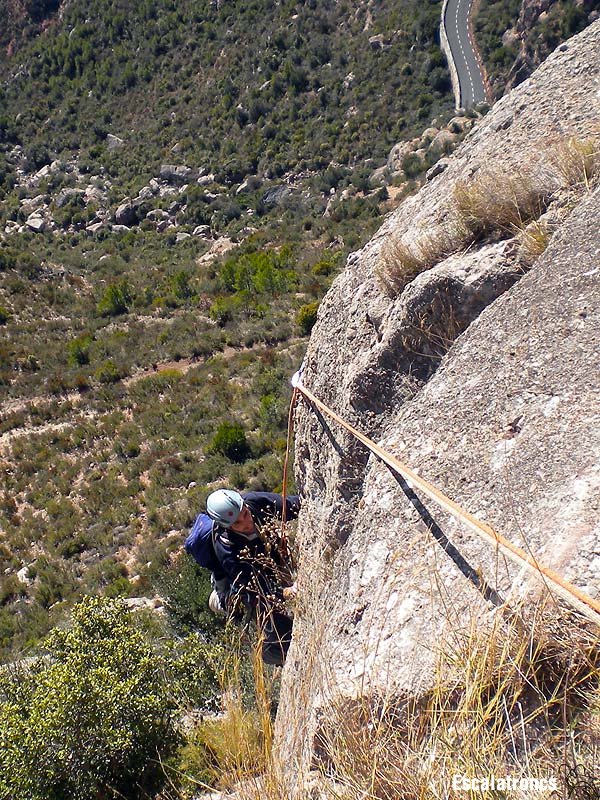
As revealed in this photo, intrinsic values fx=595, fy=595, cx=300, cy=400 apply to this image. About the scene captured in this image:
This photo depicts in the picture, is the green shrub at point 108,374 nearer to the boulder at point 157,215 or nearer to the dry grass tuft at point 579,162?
the dry grass tuft at point 579,162

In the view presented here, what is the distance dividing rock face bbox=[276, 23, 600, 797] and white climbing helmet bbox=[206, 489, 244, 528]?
1.63ft

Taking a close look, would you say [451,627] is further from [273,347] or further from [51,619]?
[273,347]

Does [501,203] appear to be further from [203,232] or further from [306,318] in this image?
[203,232]

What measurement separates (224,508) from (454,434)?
6.14 feet

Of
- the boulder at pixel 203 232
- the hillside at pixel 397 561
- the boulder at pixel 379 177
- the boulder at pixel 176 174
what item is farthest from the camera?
the boulder at pixel 176 174

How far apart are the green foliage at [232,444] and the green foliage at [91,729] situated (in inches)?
403

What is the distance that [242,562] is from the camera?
163 inches

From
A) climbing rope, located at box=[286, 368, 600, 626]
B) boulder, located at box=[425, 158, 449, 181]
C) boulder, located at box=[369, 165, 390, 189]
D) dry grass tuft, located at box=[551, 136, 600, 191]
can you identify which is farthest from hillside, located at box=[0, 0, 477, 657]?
dry grass tuft, located at box=[551, 136, 600, 191]

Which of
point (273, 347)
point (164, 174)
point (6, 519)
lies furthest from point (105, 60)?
point (6, 519)

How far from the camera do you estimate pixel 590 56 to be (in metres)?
4.09

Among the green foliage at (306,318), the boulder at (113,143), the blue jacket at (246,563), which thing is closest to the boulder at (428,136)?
the green foliage at (306,318)

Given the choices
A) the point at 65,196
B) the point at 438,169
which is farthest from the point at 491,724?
the point at 65,196

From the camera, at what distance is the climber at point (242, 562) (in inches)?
156

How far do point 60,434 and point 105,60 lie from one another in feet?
183
